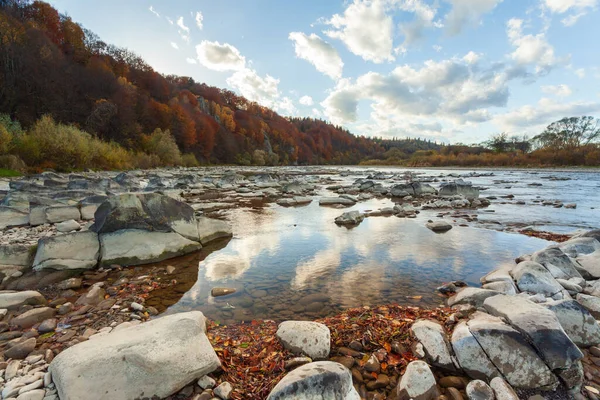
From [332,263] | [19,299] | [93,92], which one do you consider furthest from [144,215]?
[93,92]

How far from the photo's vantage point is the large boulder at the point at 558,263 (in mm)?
4629

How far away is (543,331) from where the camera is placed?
2504 millimetres

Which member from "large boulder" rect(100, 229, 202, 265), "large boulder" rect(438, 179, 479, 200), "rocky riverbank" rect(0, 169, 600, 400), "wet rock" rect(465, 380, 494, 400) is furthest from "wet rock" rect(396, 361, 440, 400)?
"large boulder" rect(438, 179, 479, 200)

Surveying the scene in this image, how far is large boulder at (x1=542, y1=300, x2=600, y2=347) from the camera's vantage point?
2895 millimetres

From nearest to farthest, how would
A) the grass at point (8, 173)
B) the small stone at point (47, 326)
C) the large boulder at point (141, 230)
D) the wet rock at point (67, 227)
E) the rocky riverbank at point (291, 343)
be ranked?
the rocky riverbank at point (291, 343), the small stone at point (47, 326), the large boulder at point (141, 230), the wet rock at point (67, 227), the grass at point (8, 173)

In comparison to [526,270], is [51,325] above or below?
below

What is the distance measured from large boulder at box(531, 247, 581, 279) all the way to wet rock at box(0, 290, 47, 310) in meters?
8.44

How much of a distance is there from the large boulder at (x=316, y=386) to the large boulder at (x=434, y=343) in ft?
3.20

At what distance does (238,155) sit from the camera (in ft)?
267

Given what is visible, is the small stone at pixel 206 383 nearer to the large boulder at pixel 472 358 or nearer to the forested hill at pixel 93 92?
the large boulder at pixel 472 358

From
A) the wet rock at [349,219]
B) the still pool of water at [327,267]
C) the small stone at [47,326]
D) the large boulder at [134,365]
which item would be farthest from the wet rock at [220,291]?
the wet rock at [349,219]

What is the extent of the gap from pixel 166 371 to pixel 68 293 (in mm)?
3460

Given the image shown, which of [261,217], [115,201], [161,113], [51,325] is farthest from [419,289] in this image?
[161,113]

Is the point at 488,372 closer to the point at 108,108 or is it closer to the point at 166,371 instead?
the point at 166,371
